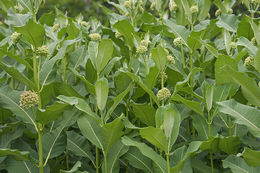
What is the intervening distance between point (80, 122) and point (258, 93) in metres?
0.97

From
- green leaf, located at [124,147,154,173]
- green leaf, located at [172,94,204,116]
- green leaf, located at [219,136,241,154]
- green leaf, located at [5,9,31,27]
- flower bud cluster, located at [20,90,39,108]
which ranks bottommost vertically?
green leaf, located at [124,147,154,173]

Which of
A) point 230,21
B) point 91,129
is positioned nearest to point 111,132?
point 91,129

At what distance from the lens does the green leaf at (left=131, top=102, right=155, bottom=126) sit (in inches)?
79.4

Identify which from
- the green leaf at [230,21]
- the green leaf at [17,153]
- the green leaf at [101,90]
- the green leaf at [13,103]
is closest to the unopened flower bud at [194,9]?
the green leaf at [230,21]

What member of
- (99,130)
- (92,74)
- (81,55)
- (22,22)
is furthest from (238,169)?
(22,22)

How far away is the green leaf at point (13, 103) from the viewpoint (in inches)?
79.4

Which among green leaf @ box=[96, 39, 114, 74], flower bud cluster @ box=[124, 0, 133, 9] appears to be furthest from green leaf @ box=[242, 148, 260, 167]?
flower bud cluster @ box=[124, 0, 133, 9]

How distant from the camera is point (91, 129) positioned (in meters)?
2.00

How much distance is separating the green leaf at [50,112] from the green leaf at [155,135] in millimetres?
441

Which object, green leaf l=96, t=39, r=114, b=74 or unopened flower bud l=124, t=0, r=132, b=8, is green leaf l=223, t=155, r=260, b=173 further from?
unopened flower bud l=124, t=0, r=132, b=8

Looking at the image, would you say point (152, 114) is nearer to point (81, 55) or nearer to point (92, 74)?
point (92, 74)

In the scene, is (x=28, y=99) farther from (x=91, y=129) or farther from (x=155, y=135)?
(x=155, y=135)

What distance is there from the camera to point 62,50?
2012 mm

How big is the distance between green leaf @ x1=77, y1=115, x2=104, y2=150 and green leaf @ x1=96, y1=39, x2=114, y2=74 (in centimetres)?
29
